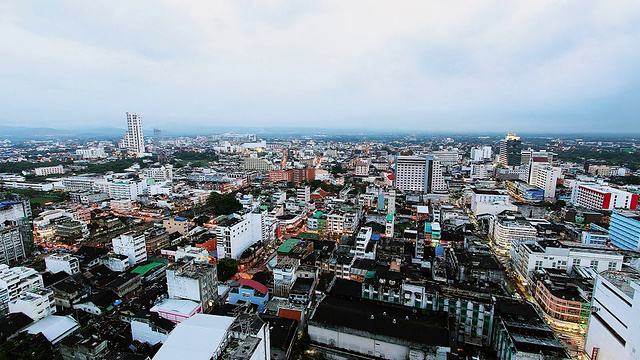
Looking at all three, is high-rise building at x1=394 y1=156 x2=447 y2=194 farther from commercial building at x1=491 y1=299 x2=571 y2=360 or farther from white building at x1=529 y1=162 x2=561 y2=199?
commercial building at x1=491 y1=299 x2=571 y2=360

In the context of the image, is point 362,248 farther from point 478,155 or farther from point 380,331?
point 478,155

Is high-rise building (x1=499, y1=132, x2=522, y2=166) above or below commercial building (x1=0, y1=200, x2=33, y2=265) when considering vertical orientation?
above

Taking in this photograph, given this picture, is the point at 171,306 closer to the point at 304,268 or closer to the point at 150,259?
the point at 304,268

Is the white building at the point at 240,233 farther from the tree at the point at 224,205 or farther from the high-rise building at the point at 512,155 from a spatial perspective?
the high-rise building at the point at 512,155

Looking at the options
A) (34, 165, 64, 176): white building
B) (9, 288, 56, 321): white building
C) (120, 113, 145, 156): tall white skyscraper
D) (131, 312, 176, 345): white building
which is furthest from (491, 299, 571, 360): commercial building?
(120, 113, 145, 156): tall white skyscraper

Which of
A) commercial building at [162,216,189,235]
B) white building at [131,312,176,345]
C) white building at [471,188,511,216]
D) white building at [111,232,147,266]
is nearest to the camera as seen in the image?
white building at [131,312,176,345]

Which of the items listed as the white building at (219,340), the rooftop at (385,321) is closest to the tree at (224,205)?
the rooftop at (385,321)

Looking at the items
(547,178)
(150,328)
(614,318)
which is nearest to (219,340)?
(150,328)
